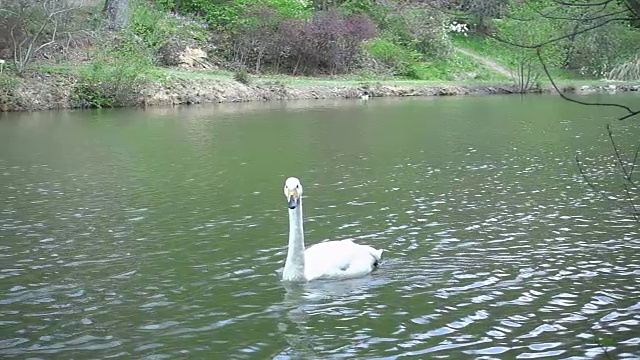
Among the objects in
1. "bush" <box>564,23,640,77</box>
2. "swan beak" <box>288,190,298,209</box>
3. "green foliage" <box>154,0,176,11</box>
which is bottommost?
"swan beak" <box>288,190,298,209</box>

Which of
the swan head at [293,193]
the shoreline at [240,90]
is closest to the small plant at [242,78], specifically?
the shoreline at [240,90]

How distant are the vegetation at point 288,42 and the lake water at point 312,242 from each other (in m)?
13.1

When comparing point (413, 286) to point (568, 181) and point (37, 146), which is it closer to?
point (568, 181)

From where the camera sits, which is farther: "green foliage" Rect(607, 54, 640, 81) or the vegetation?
"green foliage" Rect(607, 54, 640, 81)

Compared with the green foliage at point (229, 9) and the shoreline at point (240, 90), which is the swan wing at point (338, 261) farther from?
the green foliage at point (229, 9)

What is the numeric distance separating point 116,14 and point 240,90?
7892 mm

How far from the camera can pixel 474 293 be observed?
971cm

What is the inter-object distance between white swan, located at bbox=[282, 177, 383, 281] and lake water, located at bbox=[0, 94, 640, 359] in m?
0.17

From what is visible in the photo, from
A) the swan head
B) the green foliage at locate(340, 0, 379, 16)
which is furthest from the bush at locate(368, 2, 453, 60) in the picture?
the swan head

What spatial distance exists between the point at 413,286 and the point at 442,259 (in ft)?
4.36

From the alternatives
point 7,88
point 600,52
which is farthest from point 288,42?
point 600,52

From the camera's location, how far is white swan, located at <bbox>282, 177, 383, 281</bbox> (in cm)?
1018

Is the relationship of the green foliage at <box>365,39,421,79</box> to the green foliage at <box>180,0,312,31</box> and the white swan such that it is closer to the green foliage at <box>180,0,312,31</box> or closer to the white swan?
the green foliage at <box>180,0,312,31</box>

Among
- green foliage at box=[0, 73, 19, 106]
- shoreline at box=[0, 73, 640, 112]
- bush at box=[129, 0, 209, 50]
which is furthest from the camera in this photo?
bush at box=[129, 0, 209, 50]
